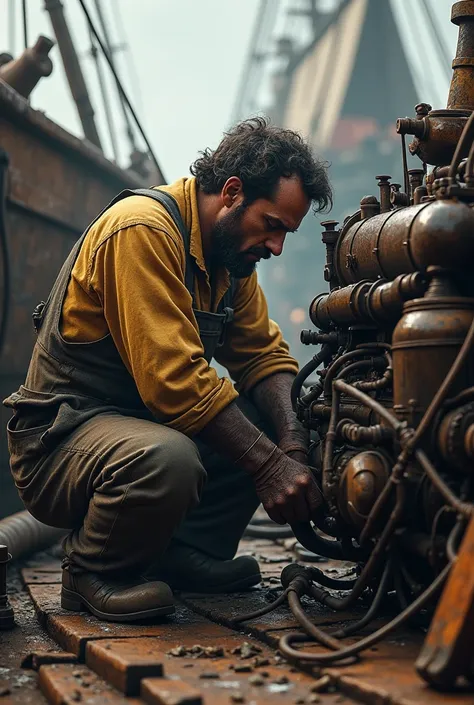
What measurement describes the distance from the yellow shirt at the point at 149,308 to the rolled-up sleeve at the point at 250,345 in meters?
0.50

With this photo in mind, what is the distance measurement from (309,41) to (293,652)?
40802mm

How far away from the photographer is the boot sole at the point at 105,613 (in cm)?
282

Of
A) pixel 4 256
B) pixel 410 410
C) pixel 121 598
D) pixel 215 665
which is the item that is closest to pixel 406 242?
pixel 410 410

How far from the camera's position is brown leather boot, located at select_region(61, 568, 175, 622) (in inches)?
111

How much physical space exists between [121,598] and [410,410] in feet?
3.48

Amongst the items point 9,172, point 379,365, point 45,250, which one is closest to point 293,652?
point 379,365

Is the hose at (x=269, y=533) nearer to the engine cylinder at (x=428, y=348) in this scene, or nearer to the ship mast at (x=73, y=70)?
the engine cylinder at (x=428, y=348)

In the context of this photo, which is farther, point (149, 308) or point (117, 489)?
point (149, 308)

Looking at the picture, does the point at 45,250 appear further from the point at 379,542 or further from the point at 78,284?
the point at 379,542

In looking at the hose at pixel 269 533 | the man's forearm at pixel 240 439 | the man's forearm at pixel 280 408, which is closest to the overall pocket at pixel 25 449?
the man's forearm at pixel 240 439

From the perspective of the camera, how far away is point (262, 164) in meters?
3.31

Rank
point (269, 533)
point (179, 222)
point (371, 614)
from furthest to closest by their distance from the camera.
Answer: point (269, 533) < point (179, 222) < point (371, 614)

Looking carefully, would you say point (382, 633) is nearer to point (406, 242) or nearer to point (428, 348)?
point (428, 348)

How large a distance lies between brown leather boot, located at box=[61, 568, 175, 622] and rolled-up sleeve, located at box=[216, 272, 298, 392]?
3.55 ft
